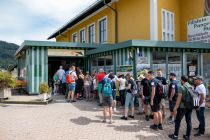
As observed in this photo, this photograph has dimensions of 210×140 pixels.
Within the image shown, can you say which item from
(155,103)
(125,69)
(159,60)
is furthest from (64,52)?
(155,103)

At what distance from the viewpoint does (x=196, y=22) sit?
652 inches

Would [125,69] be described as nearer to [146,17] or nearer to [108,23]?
[146,17]

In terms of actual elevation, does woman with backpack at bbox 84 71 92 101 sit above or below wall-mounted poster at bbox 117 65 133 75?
below

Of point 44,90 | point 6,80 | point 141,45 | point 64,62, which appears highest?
point 141,45

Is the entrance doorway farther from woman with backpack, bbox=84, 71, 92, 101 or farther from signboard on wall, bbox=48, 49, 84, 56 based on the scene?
woman with backpack, bbox=84, 71, 92, 101

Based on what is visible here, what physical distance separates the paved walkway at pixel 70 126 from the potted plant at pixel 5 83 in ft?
7.73

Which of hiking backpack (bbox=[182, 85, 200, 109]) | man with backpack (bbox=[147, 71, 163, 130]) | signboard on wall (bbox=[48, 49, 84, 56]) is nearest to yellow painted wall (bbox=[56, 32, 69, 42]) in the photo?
signboard on wall (bbox=[48, 49, 84, 56])

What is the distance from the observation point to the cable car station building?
1327 cm

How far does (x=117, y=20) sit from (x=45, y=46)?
5.21 meters

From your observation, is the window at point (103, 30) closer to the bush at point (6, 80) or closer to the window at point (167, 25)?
the window at point (167, 25)

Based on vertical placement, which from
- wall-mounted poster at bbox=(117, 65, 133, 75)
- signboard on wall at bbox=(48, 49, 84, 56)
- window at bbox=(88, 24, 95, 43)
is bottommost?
wall-mounted poster at bbox=(117, 65, 133, 75)

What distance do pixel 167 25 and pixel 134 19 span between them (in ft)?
6.40

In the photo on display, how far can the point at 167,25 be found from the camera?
16.8 metres

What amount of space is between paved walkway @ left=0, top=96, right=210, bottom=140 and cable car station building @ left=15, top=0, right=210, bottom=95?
2.96 meters
